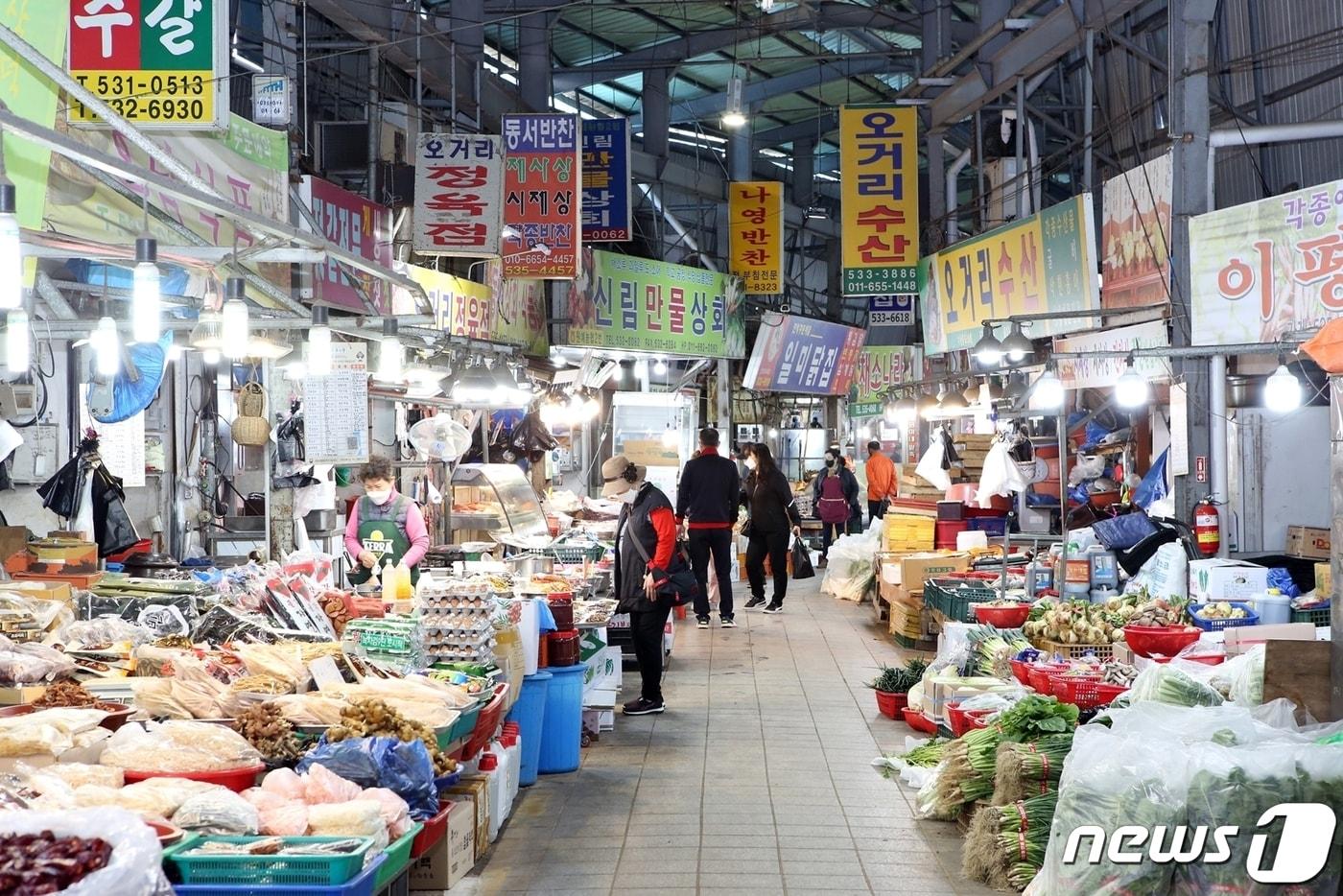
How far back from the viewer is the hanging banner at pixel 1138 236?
1199 cm

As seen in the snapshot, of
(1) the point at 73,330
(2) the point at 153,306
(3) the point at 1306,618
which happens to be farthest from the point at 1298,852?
(1) the point at 73,330

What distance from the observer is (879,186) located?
18094 millimetres

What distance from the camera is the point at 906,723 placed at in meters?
10.5

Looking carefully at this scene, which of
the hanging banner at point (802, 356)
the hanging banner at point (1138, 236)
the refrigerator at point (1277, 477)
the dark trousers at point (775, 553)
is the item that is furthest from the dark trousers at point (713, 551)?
the hanging banner at point (802, 356)

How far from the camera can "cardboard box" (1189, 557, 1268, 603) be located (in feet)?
30.9

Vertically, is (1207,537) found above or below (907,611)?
above

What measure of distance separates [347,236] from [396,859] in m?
9.01

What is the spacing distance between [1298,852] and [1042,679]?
10.4 ft

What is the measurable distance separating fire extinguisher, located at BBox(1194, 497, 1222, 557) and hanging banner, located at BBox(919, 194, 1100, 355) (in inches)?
134

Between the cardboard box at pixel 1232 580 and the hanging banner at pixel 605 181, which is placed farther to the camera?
the hanging banner at pixel 605 181

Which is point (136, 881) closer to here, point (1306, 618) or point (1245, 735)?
point (1245, 735)

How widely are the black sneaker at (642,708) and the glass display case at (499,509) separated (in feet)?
13.1

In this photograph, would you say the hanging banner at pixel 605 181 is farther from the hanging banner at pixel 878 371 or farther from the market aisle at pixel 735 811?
the hanging banner at pixel 878 371
